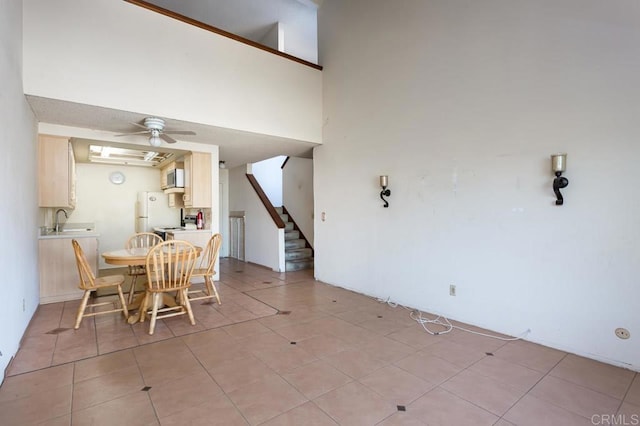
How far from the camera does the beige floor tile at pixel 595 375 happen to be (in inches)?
84.4

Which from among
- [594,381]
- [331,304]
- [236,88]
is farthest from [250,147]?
[594,381]

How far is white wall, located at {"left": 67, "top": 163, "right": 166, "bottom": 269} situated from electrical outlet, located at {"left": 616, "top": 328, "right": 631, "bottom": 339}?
796cm

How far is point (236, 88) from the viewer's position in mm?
4246

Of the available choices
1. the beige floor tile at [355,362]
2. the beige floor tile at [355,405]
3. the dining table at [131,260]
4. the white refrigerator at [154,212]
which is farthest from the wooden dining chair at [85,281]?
the white refrigerator at [154,212]

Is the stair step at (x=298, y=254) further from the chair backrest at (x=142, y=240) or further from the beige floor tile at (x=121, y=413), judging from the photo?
the beige floor tile at (x=121, y=413)

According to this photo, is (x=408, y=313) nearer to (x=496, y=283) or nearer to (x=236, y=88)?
(x=496, y=283)

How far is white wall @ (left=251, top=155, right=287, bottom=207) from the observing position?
8.52 m

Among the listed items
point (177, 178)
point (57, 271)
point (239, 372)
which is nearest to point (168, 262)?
point (239, 372)

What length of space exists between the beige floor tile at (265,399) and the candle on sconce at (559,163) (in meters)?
2.70

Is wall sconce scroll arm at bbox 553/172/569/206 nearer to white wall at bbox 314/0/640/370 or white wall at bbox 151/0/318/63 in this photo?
white wall at bbox 314/0/640/370

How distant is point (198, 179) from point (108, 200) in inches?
120

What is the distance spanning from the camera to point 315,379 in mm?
2244

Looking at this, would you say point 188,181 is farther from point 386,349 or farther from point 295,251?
point 386,349

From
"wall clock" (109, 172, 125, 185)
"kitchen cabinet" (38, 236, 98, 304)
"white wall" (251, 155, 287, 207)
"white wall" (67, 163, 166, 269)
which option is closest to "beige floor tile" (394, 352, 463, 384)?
"kitchen cabinet" (38, 236, 98, 304)
